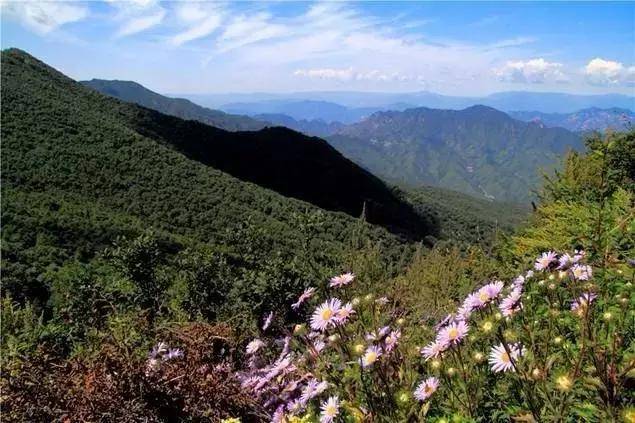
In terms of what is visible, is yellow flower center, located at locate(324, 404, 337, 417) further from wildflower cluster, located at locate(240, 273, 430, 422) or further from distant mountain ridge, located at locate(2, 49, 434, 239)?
distant mountain ridge, located at locate(2, 49, 434, 239)

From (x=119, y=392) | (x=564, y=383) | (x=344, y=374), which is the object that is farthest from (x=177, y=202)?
(x=564, y=383)

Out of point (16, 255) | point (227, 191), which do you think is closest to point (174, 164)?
point (227, 191)

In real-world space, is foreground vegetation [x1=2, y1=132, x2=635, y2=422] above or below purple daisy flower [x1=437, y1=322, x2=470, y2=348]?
below

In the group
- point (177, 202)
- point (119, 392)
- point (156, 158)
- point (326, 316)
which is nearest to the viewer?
point (326, 316)

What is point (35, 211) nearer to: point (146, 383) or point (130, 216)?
point (130, 216)

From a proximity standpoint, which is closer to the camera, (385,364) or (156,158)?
(385,364)

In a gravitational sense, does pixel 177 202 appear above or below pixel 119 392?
below

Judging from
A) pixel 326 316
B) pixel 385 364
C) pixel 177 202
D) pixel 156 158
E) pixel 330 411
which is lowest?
pixel 177 202

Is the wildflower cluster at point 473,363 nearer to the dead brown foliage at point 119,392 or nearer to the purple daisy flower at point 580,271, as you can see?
the purple daisy flower at point 580,271

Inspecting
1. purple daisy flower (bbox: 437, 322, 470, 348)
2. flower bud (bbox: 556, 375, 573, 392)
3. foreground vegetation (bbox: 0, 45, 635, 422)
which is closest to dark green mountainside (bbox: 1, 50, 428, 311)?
foreground vegetation (bbox: 0, 45, 635, 422)

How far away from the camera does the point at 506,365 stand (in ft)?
5.30

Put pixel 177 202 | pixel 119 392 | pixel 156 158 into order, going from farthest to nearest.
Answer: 1. pixel 156 158
2. pixel 177 202
3. pixel 119 392

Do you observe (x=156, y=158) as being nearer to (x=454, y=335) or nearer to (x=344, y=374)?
(x=344, y=374)

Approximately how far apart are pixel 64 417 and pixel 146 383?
336 millimetres
